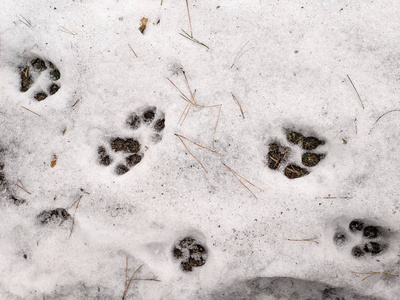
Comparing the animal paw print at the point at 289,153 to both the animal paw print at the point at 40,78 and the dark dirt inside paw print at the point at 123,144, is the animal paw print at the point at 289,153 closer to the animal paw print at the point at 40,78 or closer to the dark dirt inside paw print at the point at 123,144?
the dark dirt inside paw print at the point at 123,144

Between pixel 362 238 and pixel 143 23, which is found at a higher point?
pixel 143 23

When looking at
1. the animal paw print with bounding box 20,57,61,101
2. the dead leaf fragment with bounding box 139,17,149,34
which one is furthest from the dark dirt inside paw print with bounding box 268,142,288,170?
the animal paw print with bounding box 20,57,61,101

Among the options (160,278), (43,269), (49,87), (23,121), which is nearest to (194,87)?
(49,87)

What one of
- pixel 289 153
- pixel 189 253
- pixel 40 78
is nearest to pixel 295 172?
pixel 289 153

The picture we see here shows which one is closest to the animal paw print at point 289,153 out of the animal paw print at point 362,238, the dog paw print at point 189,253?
the animal paw print at point 362,238

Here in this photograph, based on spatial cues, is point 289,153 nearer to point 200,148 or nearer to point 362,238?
point 200,148

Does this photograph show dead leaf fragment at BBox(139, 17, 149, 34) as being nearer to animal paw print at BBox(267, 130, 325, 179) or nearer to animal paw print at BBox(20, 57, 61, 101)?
animal paw print at BBox(20, 57, 61, 101)

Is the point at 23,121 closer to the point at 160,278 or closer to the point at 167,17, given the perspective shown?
the point at 167,17
